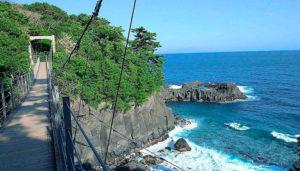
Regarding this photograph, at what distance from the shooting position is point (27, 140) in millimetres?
10367

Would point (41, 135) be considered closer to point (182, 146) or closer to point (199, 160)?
point (199, 160)

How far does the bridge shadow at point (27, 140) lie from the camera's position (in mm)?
8320

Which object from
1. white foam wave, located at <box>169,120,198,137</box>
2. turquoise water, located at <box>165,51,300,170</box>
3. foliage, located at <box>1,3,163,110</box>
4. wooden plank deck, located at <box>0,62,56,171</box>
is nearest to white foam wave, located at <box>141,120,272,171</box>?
turquoise water, located at <box>165,51,300,170</box>

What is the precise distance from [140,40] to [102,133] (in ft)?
70.1

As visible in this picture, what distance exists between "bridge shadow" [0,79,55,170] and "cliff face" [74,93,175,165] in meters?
10.7

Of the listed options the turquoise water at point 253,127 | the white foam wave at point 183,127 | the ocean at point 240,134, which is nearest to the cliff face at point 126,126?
the white foam wave at point 183,127

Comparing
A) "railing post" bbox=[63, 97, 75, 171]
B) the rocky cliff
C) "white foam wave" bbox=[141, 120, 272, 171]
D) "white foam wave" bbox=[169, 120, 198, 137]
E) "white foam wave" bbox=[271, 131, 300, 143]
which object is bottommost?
"white foam wave" bbox=[141, 120, 272, 171]

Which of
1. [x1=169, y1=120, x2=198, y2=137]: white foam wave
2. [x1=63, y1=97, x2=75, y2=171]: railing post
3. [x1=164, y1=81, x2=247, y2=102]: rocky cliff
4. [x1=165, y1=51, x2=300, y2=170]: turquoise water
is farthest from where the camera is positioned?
[x1=164, y1=81, x2=247, y2=102]: rocky cliff

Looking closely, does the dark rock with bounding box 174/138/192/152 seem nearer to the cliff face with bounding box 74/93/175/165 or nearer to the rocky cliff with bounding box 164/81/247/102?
the cliff face with bounding box 74/93/175/165

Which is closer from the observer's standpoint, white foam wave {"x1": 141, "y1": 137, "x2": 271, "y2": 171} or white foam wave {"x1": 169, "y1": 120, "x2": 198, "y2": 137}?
white foam wave {"x1": 141, "y1": 137, "x2": 271, "y2": 171}

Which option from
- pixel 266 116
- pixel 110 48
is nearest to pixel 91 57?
pixel 110 48

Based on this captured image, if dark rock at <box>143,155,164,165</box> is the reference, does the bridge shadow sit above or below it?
above

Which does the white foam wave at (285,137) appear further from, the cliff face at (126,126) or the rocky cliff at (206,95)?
the rocky cliff at (206,95)

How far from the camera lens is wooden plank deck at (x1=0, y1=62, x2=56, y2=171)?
27.3 ft
